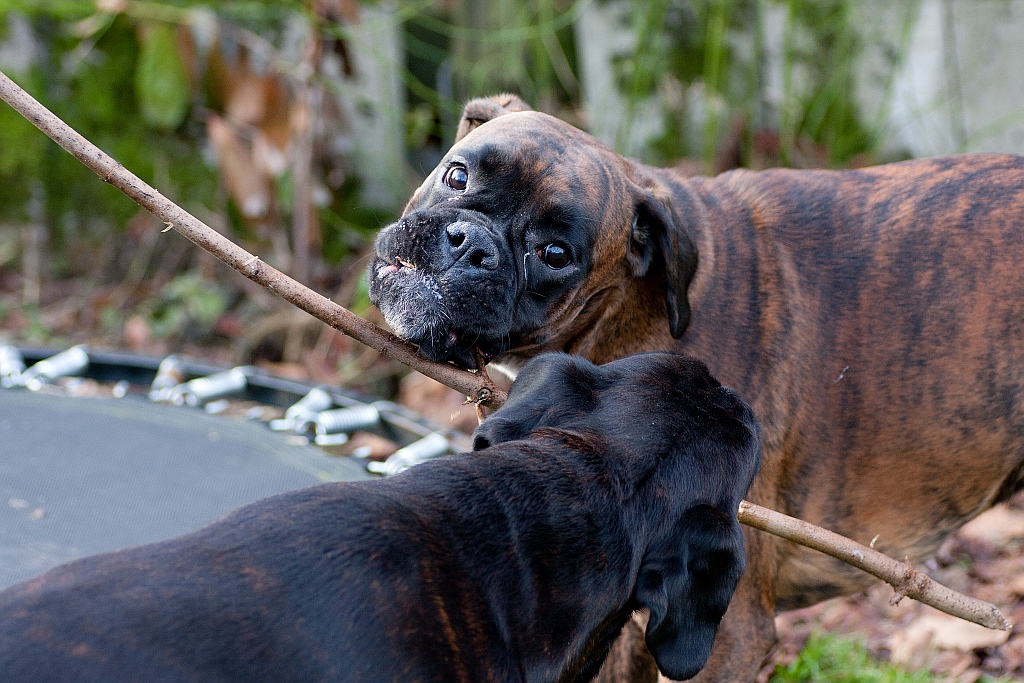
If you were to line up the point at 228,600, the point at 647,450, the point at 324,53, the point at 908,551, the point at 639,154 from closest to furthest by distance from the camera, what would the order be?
the point at 228,600
the point at 647,450
the point at 908,551
the point at 324,53
the point at 639,154

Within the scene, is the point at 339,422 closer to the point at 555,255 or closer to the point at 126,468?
the point at 126,468

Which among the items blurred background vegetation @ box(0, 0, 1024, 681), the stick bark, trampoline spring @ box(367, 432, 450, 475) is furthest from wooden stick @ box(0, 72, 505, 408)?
blurred background vegetation @ box(0, 0, 1024, 681)

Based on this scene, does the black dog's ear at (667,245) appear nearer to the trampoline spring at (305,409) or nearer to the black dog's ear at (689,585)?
the black dog's ear at (689,585)

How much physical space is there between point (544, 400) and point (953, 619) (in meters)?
2.22

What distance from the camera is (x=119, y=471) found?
12.0 ft

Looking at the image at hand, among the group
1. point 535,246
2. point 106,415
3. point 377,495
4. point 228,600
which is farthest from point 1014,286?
point 106,415

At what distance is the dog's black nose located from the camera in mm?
2410

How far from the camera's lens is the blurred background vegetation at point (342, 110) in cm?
547

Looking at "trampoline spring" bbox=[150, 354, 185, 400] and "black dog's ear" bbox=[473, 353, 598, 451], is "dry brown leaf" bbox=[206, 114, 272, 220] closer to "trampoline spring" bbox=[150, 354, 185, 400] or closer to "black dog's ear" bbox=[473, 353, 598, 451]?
"trampoline spring" bbox=[150, 354, 185, 400]

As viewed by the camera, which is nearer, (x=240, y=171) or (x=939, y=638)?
(x=939, y=638)

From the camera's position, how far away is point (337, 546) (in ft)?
5.32

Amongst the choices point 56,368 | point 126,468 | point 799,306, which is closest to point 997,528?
point 799,306

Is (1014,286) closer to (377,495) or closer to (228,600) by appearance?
(377,495)

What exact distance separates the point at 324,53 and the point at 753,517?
4.51 metres
